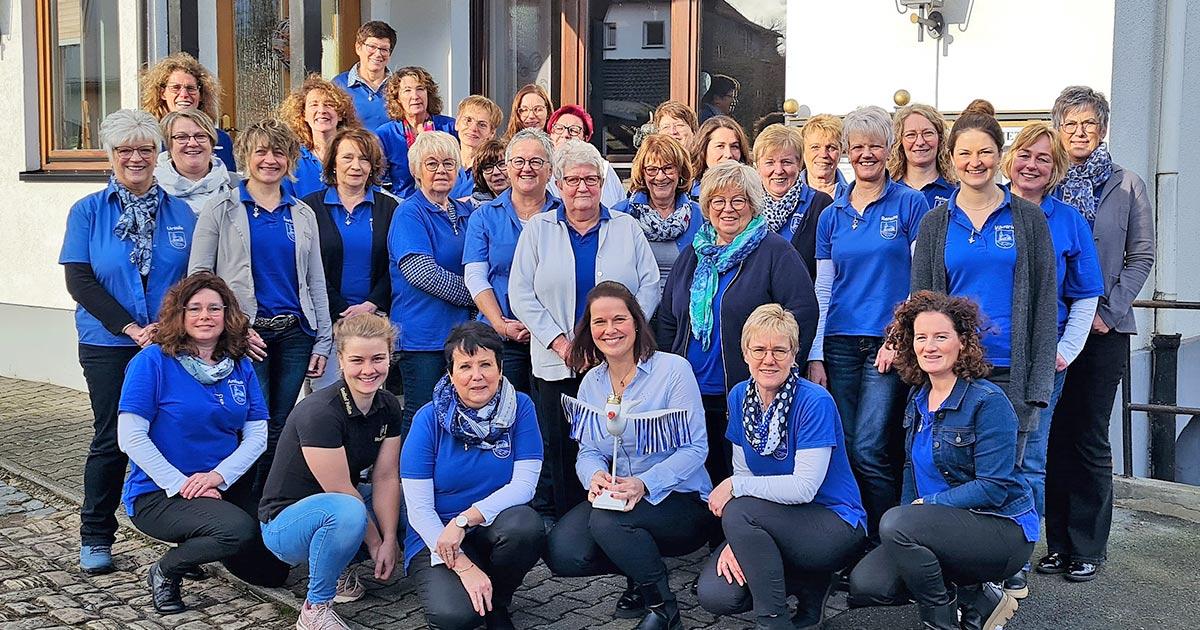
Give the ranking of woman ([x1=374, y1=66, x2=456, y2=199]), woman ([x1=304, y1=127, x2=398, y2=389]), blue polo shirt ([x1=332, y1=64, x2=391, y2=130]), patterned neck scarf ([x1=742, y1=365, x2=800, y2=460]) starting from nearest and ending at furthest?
patterned neck scarf ([x1=742, y1=365, x2=800, y2=460]) < woman ([x1=304, y1=127, x2=398, y2=389]) < woman ([x1=374, y1=66, x2=456, y2=199]) < blue polo shirt ([x1=332, y1=64, x2=391, y2=130])

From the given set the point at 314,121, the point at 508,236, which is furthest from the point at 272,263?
the point at 314,121

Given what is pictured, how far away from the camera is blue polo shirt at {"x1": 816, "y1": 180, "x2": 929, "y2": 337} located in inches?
185

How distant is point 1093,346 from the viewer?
483 cm

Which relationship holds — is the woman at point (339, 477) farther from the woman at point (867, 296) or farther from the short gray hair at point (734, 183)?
the woman at point (867, 296)

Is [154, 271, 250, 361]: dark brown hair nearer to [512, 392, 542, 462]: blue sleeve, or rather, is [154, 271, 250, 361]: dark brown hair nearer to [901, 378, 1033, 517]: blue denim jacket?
[512, 392, 542, 462]: blue sleeve

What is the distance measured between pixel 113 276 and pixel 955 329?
3.24 m

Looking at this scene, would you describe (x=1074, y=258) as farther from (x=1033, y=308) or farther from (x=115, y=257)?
(x=115, y=257)

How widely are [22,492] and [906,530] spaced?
461 centimetres

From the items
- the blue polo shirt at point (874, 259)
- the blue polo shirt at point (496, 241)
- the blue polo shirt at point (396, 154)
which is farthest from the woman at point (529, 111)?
the blue polo shirt at point (874, 259)

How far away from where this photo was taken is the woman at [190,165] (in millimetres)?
5164

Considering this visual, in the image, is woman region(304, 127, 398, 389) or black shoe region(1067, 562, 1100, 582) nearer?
black shoe region(1067, 562, 1100, 582)

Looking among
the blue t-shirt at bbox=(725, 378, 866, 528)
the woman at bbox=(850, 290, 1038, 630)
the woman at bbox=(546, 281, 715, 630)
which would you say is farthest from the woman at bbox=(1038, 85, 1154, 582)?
the woman at bbox=(546, 281, 715, 630)

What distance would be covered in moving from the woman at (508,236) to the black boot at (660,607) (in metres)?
1.23

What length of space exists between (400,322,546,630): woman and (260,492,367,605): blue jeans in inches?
7.9
